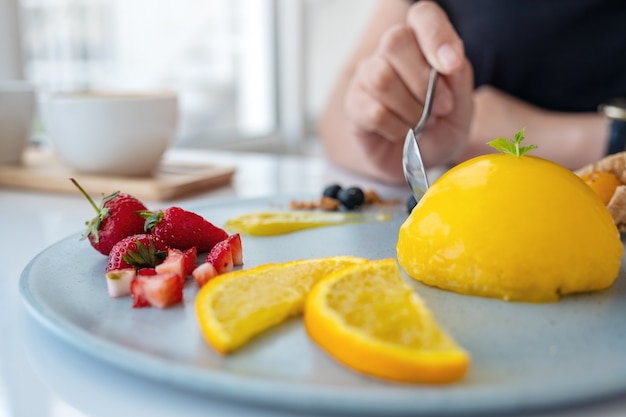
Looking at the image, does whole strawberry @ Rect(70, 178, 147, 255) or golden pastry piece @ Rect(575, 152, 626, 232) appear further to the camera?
golden pastry piece @ Rect(575, 152, 626, 232)

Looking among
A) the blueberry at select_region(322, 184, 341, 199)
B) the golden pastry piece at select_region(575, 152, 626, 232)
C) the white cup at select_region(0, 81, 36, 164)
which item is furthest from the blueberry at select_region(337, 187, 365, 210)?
the white cup at select_region(0, 81, 36, 164)

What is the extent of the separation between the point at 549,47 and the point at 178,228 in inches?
59.0

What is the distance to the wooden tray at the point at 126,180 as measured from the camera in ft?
4.12

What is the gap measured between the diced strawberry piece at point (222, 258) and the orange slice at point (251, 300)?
0.07m

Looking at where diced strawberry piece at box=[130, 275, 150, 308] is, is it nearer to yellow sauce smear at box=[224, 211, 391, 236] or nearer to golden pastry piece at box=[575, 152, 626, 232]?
yellow sauce smear at box=[224, 211, 391, 236]

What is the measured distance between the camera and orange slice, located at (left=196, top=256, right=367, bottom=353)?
1.66 ft

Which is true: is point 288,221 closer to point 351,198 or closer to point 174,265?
point 351,198

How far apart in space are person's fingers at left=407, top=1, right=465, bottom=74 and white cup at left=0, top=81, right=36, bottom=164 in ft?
2.71

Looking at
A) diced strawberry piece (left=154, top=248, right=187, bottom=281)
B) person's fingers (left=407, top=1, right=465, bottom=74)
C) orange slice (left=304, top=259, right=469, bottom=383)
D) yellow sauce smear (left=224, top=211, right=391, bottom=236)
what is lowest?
yellow sauce smear (left=224, top=211, right=391, bottom=236)

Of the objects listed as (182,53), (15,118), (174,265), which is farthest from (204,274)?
(182,53)

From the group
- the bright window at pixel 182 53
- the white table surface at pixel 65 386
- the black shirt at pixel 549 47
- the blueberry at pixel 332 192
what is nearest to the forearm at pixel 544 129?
the black shirt at pixel 549 47

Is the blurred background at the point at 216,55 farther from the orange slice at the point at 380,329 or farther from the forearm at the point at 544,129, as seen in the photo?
the orange slice at the point at 380,329

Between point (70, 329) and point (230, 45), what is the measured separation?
314cm

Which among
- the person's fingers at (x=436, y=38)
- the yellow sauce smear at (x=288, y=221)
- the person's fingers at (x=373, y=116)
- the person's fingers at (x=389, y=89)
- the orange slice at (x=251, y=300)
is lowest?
the yellow sauce smear at (x=288, y=221)
